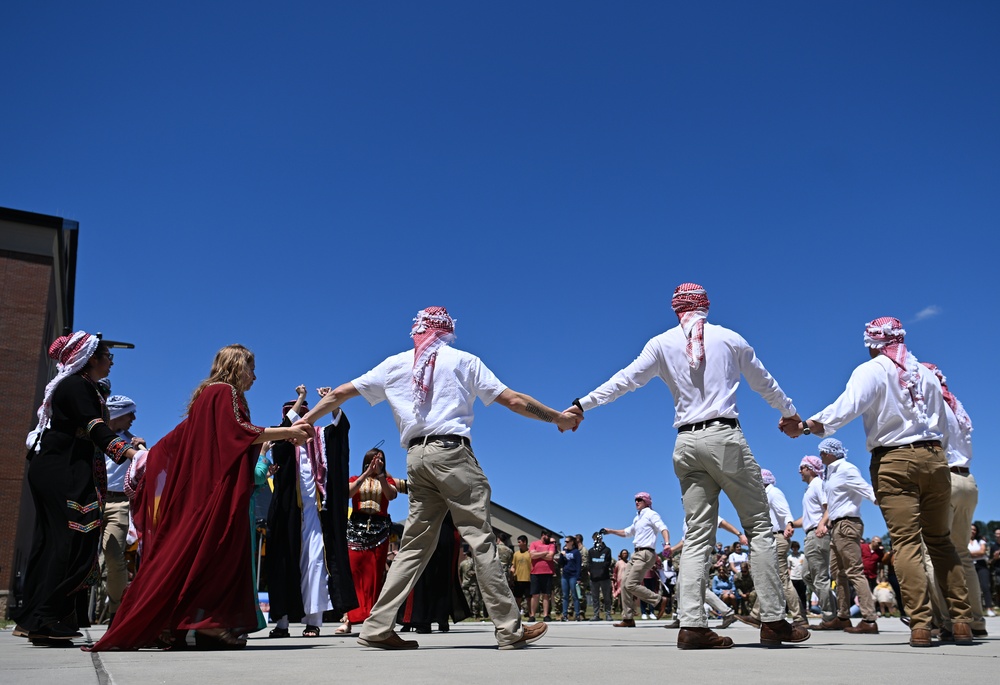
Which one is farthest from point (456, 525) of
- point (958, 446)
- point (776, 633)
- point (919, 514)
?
point (958, 446)

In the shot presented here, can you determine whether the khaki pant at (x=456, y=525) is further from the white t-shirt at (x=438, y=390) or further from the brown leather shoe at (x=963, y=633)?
the brown leather shoe at (x=963, y=633)

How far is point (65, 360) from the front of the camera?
6.29m

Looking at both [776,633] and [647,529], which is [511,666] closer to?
[776,633]

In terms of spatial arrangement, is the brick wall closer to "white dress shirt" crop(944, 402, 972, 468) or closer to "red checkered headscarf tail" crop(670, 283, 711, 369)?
"red checkered headscarf tail" crop(670, 283, 711, 369)

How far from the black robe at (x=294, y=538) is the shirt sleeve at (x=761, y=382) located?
4.49m

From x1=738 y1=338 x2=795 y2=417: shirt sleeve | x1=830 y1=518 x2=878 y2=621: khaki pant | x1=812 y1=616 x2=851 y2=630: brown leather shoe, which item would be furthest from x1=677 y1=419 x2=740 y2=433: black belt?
x1=812 y1=616 x2=851 y2=630: brown leather shoe

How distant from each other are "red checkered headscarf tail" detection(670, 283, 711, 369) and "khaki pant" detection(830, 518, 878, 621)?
493cm

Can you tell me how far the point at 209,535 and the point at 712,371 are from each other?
344 centimetres

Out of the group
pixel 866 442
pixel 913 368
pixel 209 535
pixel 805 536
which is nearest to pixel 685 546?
pixel 866 442

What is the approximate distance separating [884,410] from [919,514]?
0.79 m

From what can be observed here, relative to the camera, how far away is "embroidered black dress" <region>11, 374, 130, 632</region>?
578 centimetres

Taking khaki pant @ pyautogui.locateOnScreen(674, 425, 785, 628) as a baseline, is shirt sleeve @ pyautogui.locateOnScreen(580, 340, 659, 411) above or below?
above

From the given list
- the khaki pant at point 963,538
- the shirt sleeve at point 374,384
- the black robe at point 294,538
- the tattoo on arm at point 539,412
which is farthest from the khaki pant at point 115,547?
the khaki pant at point 963,538

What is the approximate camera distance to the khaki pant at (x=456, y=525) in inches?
214
